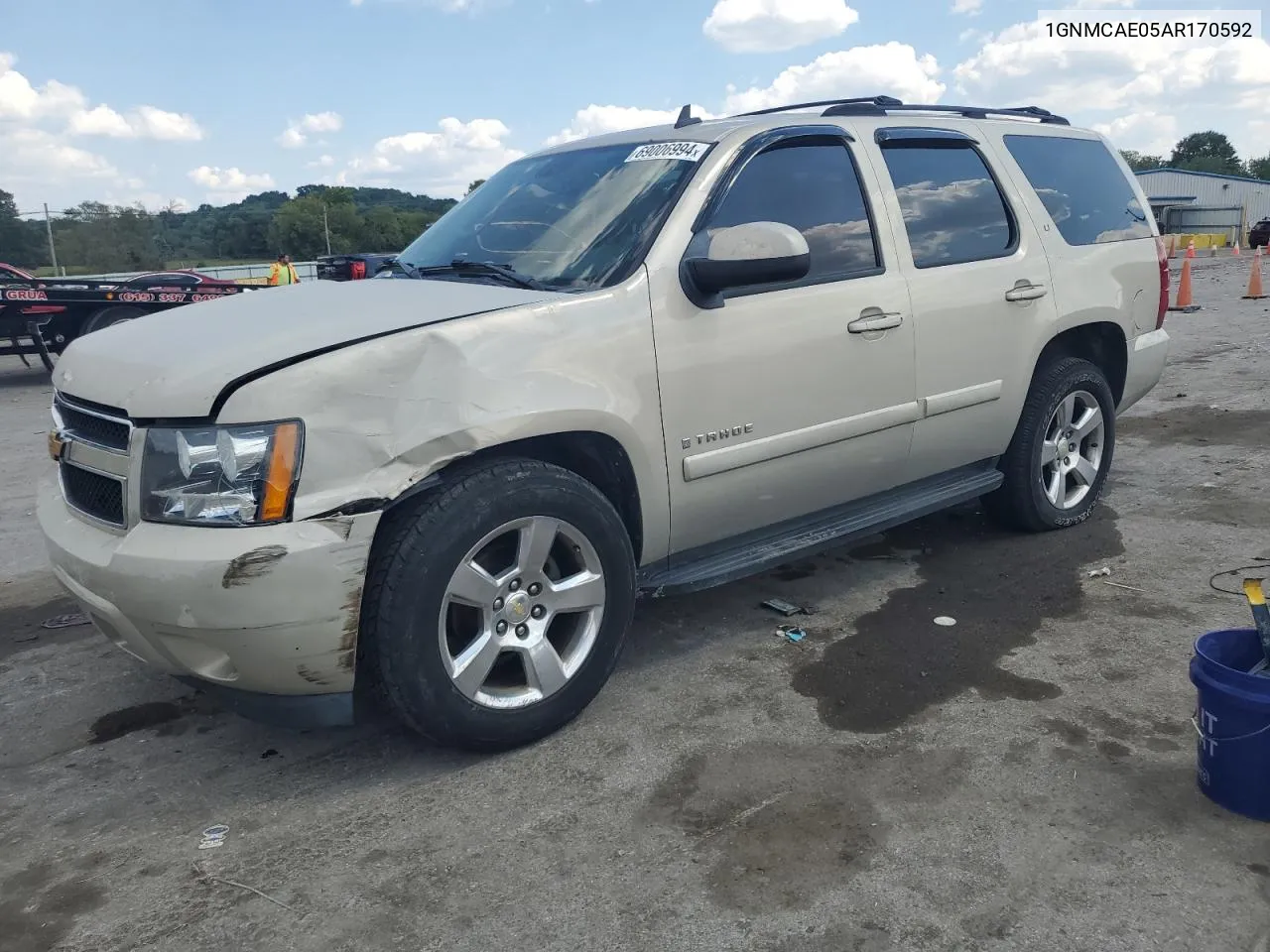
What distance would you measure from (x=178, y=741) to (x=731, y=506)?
1.99 m

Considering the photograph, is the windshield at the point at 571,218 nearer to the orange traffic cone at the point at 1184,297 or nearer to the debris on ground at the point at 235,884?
the debris on ground at the point at 235,884

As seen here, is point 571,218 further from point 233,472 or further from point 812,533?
point 233,472

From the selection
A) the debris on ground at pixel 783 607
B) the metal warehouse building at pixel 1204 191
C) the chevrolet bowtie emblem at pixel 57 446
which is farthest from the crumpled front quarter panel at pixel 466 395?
the metal warehouse building at pixel 1204 191

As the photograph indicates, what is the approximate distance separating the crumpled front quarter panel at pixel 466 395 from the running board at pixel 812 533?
0.85ft

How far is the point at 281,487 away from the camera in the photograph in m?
2.65

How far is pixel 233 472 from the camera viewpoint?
2.66m

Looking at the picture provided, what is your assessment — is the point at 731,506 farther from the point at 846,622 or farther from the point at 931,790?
the point at 931,790

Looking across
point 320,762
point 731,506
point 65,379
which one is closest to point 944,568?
point 731,506

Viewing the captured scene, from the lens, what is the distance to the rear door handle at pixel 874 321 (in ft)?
12.6

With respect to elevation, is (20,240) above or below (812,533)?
above

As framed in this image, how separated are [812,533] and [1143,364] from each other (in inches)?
100

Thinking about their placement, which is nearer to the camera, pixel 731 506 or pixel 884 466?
pixel 731 506

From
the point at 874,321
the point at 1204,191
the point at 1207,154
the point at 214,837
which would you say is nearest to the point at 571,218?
the point at 874,321

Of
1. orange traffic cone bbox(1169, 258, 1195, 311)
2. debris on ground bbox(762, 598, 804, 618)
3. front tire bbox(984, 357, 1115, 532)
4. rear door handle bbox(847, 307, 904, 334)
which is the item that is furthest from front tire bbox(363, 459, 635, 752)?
orange traffic cone bbox(1169, 258, 1195, 311)
